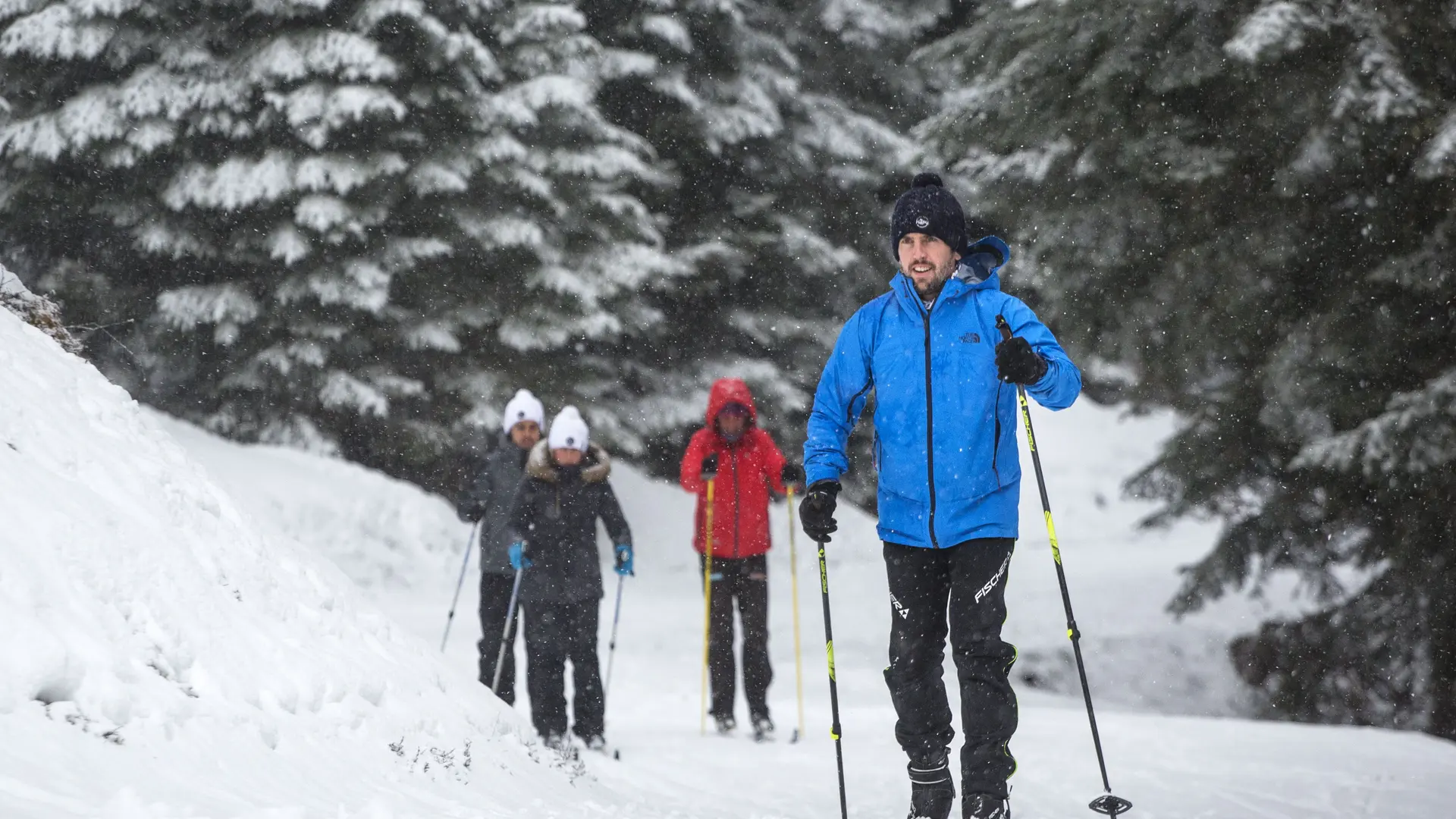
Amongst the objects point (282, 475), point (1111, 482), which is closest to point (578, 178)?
point (282, 475)

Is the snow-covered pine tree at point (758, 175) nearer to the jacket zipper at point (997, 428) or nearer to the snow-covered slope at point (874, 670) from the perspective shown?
the snow-covered slope at point (874, 670)

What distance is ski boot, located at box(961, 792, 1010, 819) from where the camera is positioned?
4.52m

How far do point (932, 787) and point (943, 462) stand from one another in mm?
1138

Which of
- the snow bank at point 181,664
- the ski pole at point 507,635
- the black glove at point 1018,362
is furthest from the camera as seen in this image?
the ski pole at point 507,635

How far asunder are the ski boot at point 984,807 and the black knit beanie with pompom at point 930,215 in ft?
6.31

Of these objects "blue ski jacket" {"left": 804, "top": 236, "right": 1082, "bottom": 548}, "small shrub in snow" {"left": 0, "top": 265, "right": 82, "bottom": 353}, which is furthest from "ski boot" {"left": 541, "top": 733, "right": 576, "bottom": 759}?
"small shrub in snow" {"left": 0, "top": 265, "right": 82, "bottom": 353}

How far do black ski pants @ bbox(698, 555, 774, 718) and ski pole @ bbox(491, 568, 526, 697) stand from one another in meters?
1.27

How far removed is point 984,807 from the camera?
453cm

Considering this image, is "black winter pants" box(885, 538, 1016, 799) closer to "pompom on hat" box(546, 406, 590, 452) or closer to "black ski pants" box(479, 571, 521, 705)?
"pompom on hat" box(546, 406, 590, 452)

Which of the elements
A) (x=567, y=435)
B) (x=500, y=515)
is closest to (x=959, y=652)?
(x=567, y=435)

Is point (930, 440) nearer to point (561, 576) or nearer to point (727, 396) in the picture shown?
point (561, 576)

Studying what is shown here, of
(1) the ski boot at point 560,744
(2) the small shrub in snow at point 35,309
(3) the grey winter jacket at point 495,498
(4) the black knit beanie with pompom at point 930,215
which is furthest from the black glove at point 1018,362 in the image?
(2) the small shrub in snow at point 35,309

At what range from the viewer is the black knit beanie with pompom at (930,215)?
194 inches

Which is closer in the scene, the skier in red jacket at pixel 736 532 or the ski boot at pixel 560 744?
the ski boot at pixel 560 744
